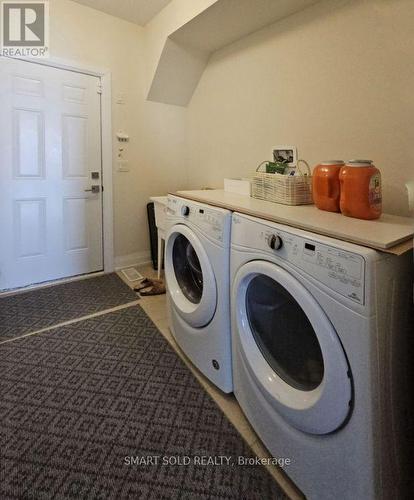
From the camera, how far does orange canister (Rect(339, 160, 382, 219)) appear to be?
107 cm

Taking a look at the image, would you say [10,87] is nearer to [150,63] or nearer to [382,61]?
[150,63]

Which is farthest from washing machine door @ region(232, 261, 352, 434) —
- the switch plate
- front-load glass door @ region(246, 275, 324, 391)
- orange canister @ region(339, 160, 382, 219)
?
the switch plate

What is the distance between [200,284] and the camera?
166 centimetres

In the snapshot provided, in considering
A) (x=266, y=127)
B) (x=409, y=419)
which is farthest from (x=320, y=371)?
(x=266, y=127)

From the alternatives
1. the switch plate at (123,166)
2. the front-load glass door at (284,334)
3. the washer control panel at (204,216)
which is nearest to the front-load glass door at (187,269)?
the washer control panel at (204,216)

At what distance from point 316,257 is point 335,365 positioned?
0.29 metres

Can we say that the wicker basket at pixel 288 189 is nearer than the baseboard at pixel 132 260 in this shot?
Yes

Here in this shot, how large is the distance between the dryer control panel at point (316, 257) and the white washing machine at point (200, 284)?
0.75 ft

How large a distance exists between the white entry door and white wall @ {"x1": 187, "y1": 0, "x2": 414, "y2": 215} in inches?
49.7

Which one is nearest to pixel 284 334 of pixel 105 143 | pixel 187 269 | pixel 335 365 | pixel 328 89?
pixel 335 365

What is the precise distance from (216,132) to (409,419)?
249 cm

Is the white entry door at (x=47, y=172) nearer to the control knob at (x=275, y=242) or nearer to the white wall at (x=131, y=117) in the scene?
the white wall at (x=131, y=117)

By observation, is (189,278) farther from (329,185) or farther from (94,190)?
(94,190)

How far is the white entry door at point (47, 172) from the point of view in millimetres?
2422
